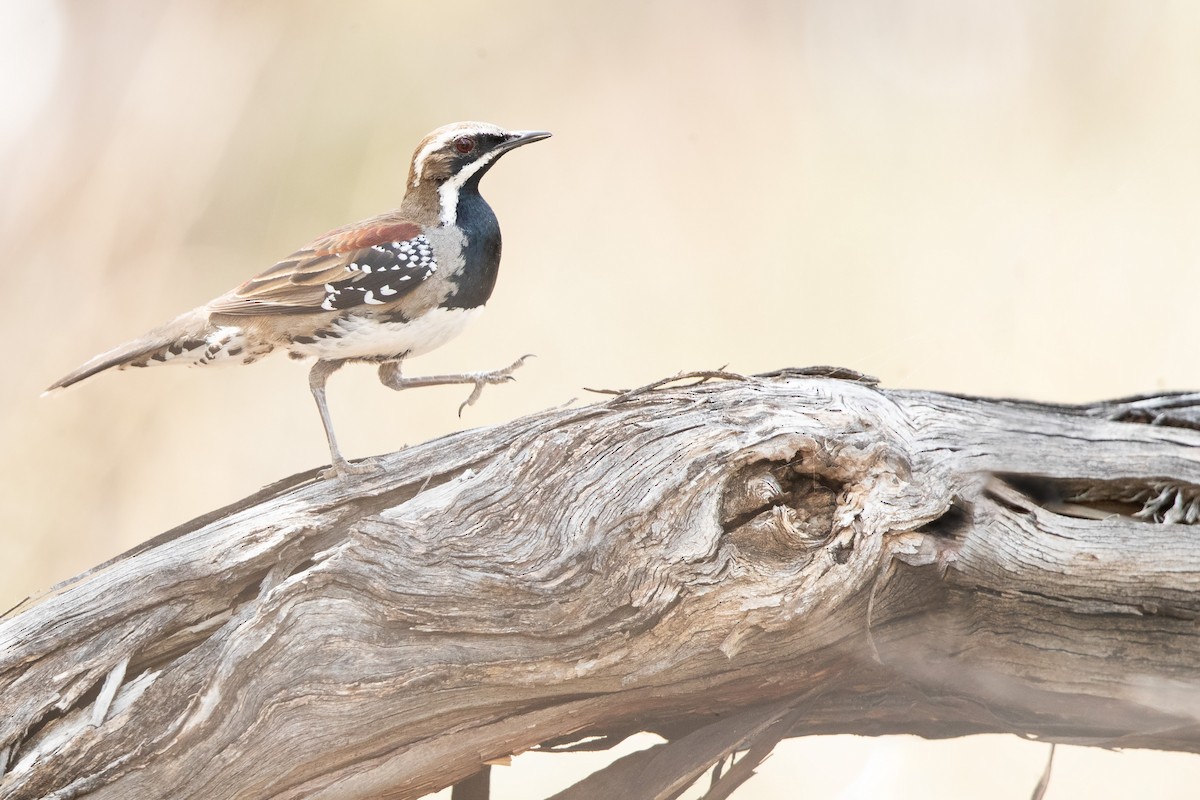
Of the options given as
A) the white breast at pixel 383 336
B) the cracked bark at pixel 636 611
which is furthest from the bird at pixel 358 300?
the cracked bark at pixel 636 611

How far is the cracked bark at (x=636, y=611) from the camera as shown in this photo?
2990mm

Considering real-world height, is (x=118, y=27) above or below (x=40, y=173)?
above

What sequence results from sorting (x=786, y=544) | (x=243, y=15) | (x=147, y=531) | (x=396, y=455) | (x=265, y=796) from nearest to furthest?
(x=265, y=796) → (x=786, y=544) → (x=396, y=455) → (x=147, y=531) → (x=243, y=15)

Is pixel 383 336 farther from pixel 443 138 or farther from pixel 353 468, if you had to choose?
pixel 443 138

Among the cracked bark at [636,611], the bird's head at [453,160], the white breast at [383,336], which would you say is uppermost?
the bird's head at [453,160]

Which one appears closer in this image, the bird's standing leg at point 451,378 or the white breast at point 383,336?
the white breast at point 383,336

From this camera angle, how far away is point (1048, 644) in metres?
3.26

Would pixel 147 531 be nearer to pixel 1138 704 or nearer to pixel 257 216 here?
pixel 257 216

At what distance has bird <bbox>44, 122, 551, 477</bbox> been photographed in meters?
3.57

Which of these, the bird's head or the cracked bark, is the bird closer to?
the bird's head

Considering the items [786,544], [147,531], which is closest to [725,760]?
[786,544]

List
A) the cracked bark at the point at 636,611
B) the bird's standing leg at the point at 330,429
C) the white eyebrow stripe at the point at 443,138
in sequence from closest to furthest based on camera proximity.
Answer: the cracked bark at the point at 636,611 → the bird's standing leg at the point at 330,429 → the white eyebrow stripe at the point at 443,138

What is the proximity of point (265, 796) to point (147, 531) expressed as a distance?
3.78 metres

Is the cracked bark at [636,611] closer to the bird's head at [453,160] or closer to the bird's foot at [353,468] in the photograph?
the bird's foot at [353,468]
